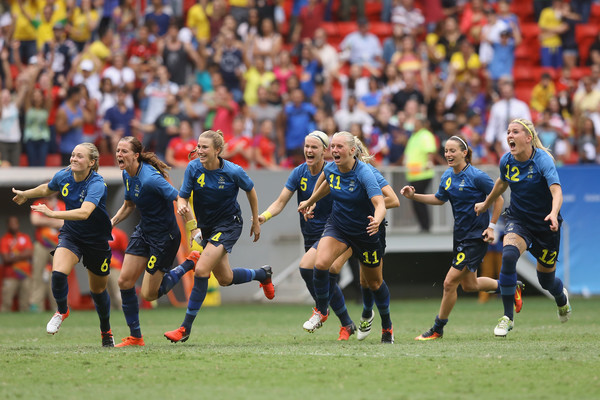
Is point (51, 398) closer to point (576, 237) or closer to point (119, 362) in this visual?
point (119, 362)

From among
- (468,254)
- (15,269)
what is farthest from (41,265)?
(468,254)

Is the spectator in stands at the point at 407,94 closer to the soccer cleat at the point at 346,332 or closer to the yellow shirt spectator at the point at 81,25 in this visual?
the yellow shirt spectator at the point at 81,25

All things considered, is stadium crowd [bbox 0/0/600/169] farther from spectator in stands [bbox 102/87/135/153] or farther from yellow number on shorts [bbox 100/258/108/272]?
yellow number on shorts [bbox 100/258/108/272]

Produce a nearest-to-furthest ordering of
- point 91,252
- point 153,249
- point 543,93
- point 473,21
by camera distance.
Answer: point 91,252 → point 153,249 → point 543,93 → point 473,21

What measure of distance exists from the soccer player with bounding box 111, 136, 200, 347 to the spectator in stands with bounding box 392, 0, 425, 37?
13556 millimetres

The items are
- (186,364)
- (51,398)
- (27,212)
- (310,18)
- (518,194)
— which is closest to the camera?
(51,398)

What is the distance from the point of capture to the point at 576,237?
18.0 meters

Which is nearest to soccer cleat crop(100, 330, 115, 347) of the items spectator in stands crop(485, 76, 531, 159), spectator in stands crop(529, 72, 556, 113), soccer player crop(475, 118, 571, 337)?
soccer player crop(475, 118, 571, 337)

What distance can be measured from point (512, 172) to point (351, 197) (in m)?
1.84

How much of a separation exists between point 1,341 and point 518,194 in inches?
227

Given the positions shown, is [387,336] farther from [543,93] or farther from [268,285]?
[543,93]

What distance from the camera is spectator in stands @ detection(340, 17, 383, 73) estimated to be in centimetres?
2141

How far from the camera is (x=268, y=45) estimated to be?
68.3 ft

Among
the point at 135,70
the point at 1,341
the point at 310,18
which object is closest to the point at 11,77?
the point at 135,70
